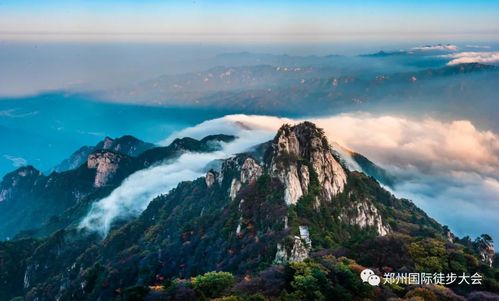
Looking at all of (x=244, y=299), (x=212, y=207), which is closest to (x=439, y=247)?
(x=244, y=299)

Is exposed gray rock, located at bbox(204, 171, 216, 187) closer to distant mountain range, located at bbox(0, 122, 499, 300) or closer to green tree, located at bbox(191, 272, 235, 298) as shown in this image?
distant mountain range, located at bbox(0, 122, 499, 300)

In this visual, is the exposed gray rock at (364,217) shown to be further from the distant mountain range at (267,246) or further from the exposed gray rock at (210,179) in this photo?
the exposed gray rock at (210,179)

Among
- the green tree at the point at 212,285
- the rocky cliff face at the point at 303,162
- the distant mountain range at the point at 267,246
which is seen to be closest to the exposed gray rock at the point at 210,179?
the distant mountain range at the point at 267,246

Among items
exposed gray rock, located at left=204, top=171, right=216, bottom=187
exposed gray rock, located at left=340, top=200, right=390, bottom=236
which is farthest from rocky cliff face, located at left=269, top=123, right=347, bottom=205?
exposed gray rock, located at left=204, top=171, right=216, bottom=187

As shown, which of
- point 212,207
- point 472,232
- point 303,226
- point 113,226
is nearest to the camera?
point 303,226

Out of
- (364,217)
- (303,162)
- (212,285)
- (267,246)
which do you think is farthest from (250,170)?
(212,285)

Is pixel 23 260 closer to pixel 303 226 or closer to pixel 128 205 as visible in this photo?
pixel 128 205

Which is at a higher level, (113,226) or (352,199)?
(352,199)
